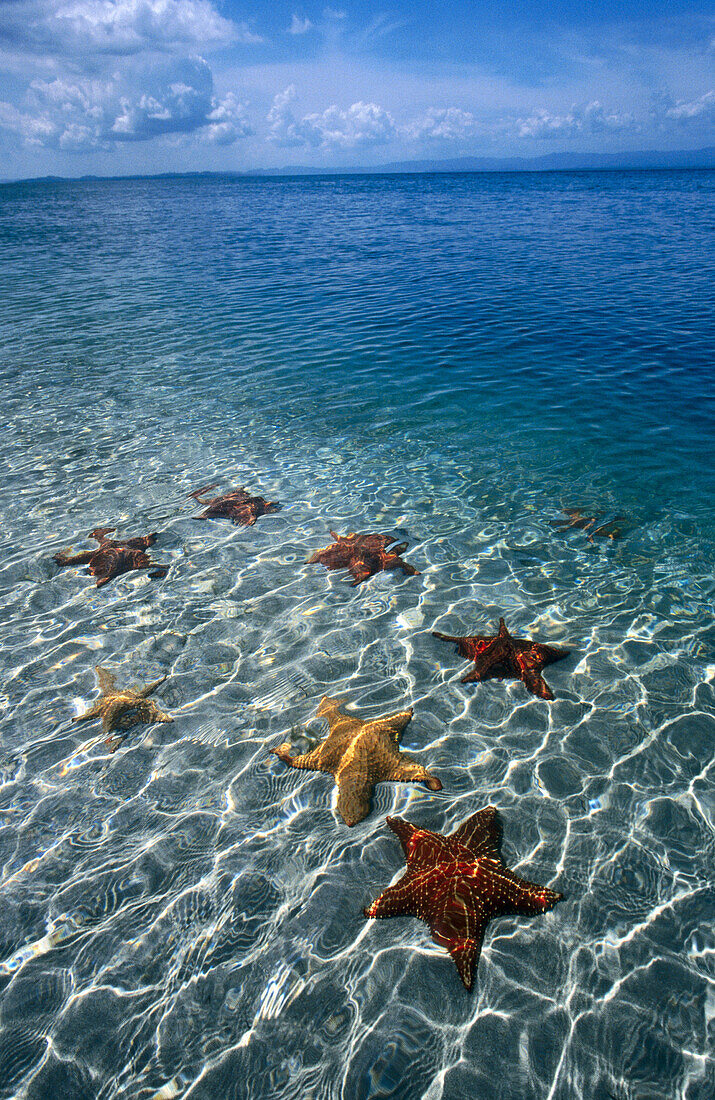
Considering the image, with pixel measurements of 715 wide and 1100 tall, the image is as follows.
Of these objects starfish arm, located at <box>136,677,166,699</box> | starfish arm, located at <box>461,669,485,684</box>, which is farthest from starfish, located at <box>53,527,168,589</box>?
starfish arm, located at <box>461,669,485,684</box>

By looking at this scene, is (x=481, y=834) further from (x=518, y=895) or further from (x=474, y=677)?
(x=474, y=677)

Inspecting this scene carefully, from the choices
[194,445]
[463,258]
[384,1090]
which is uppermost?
[463,258]

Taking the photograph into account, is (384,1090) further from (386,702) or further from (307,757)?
(386,702)

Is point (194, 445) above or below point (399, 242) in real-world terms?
below

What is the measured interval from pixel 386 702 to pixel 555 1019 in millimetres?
3654

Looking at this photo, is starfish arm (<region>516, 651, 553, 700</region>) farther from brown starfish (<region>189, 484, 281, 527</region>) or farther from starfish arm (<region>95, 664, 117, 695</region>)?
brown starfish (<region>189, 484, 281, 527</region>)

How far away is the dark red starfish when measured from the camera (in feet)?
16.4

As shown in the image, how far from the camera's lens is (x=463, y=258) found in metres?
39.2

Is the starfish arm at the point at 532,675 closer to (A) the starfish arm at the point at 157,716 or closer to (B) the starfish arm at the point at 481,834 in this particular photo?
(B) the starfish arm at the point at 481,834

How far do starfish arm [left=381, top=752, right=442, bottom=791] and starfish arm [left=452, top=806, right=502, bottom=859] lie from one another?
59 centimetres

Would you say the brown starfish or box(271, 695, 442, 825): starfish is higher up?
the brown starfish

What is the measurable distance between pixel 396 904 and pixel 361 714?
98.7 inches

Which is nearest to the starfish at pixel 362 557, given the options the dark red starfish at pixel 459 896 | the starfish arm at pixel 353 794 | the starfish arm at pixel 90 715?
the starfish arm at pixel 353 794

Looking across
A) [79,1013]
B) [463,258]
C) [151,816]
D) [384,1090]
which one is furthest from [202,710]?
[463,258]
